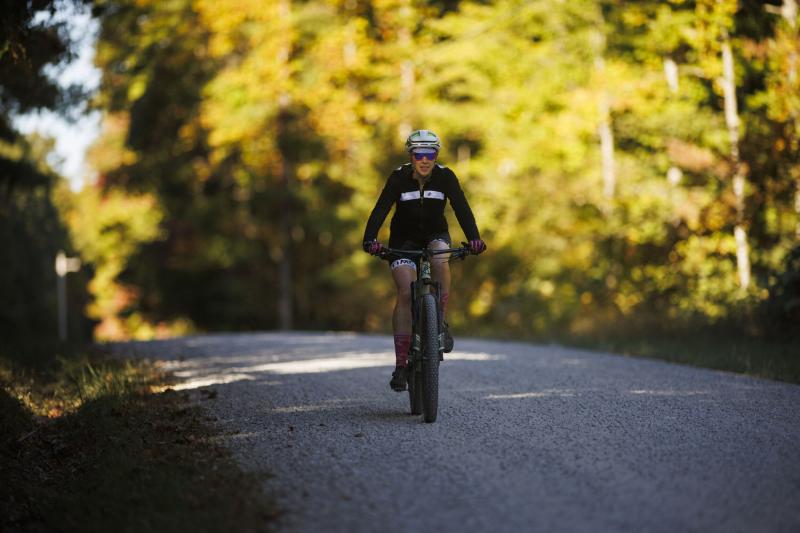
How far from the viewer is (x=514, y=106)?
2628 cm

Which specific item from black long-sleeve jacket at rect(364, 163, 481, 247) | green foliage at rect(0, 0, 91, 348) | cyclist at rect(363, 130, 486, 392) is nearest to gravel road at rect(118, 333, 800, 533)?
cyclist at rect(363, 130, 486, 392)

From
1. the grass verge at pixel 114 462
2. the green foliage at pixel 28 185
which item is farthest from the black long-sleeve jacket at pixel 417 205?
the green foliage at pixel 28 185

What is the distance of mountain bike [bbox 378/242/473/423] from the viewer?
6734mm

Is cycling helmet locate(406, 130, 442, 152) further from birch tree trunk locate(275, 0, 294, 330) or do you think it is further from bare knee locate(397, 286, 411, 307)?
birch tree trunk locate(275, 0, 294, 330)

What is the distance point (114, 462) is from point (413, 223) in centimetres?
279

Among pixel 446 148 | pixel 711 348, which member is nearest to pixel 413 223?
pixel 711 348

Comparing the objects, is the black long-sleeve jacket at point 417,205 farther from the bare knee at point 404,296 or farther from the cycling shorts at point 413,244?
the bare knee at point 404,296

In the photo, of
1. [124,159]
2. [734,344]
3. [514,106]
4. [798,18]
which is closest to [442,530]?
[734,344]

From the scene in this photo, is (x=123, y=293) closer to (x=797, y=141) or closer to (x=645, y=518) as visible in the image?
→ (x=797, y=141)

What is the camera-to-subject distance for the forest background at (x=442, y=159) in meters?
17.0

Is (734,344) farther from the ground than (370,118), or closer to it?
closer to it

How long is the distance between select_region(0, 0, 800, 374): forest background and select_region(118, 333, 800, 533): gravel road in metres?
6.72

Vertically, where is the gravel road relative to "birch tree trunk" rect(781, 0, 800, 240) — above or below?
below

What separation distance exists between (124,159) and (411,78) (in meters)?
11.4
